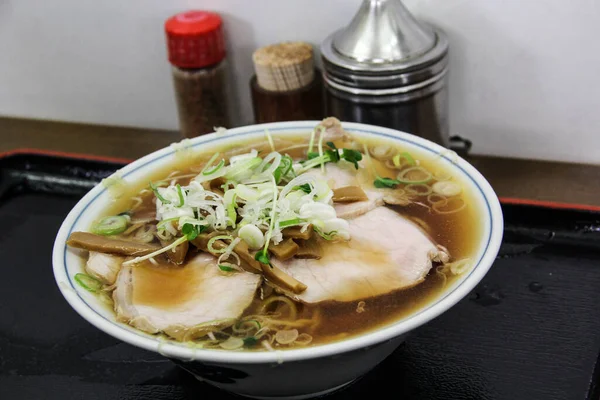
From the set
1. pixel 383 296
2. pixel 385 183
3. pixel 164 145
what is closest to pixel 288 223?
pixel 383 296

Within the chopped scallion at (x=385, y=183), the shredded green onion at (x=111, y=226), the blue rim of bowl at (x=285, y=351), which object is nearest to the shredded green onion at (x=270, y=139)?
the blue rim of bowl at (x=285, y=351)

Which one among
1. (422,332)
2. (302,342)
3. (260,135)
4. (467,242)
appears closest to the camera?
(302,342)

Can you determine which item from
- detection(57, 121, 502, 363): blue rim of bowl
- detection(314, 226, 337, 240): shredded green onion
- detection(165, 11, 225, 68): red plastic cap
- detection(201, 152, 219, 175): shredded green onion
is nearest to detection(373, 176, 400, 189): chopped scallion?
detection(57, 121, 502, 363): blue rim of bowl

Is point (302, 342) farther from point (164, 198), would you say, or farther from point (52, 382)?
point (52, 382)

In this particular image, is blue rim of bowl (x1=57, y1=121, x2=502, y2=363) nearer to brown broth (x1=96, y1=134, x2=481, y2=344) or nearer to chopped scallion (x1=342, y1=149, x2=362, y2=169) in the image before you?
brown broth (x1=96, y1=134, x2=481, y2=344)

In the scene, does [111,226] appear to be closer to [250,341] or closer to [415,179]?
[250,341]

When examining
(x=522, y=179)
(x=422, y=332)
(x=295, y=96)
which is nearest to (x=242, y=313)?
(x=422, y=332)
